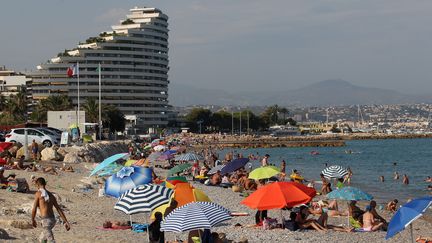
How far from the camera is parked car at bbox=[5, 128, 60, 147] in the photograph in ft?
118

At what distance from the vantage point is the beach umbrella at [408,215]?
35.4ft

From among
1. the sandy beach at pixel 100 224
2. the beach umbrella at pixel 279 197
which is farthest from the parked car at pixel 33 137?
the beach umbrella at pixel 279 197

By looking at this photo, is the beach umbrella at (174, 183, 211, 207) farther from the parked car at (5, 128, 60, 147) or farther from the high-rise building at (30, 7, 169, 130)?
the high-rise building at (30, 7, 169, 130)

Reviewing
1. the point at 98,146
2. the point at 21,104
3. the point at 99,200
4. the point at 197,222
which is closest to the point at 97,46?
the point at 21,104

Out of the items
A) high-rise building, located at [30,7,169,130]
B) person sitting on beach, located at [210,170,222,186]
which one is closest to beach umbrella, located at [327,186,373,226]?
person sitting on beach, located at [210,170,222,186]

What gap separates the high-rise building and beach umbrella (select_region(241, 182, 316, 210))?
110855mm

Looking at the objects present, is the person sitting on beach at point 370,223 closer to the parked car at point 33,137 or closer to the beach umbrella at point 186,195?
the beach umbrella at point 186,195

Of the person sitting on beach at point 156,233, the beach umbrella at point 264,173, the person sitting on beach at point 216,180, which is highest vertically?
the beach umbrella at point 264,173

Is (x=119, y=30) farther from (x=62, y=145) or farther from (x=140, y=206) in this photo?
(x=140, y=206)

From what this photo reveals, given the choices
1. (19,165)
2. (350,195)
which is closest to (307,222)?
(350,195)

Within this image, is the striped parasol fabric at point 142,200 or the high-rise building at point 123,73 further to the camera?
the high-rise building at point 123,73

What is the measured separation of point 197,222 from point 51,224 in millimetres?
2460

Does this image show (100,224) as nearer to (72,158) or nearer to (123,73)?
(72,158)

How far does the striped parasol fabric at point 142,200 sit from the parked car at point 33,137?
77.9ft
